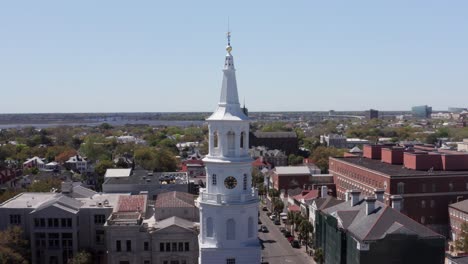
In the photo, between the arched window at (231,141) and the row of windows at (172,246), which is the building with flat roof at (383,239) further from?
the arched window at (231,141)

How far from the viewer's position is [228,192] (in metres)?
33.2

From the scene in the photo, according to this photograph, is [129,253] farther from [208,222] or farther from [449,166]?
[449,166]

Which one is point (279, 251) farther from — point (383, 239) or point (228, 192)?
point (228, 192)

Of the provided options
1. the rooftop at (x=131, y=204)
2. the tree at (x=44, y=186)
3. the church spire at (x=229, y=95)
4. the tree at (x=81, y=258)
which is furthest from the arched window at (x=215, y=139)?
the tree at (x=44, y=186)

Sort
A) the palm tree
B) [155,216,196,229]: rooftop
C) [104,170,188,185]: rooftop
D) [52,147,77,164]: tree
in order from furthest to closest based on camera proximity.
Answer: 1. [52,147,77,164]: tree
2. [104,170,188,185]: rooftop
3. the palm tree
4. [155,216,196,229]: rooftop

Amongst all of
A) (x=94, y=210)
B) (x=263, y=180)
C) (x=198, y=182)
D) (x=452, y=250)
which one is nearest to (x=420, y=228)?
(x=452, y=250)

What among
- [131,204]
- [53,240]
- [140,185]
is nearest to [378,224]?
[131,204]

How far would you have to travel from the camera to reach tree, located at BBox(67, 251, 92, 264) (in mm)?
55056

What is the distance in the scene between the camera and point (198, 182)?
10888 cm

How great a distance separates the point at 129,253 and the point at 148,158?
83.2 meters

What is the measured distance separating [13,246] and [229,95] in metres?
37.4

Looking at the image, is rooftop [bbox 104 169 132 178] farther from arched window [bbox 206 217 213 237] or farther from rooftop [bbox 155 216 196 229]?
arched window [bbox 206 217 213 237]

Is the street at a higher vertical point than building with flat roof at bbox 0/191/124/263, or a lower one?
lower

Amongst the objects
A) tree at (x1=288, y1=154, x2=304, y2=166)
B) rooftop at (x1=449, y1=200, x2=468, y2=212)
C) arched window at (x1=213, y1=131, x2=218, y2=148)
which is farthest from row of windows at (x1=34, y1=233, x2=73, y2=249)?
tree at (x1=288, y1=154, x2=304, y2=166)
